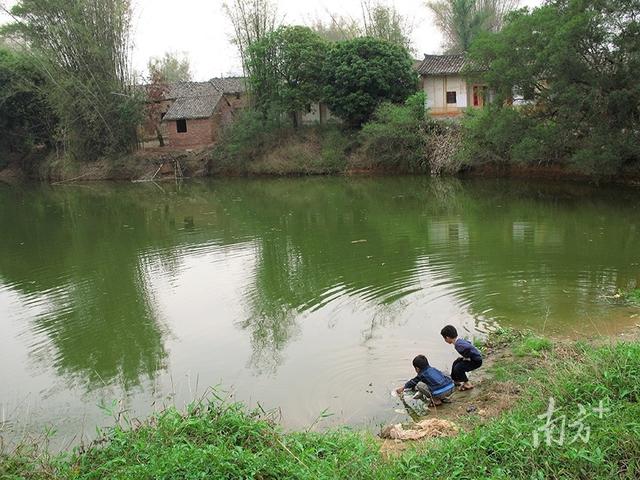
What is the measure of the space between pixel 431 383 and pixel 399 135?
79.7 ft

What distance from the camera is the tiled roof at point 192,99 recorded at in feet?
128

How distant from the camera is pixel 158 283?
12664 mm

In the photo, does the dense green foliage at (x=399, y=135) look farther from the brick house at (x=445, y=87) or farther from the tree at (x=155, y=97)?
the tree at (x=155, y=97)

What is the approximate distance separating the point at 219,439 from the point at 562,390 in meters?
3.06

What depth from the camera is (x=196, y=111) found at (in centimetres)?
3884

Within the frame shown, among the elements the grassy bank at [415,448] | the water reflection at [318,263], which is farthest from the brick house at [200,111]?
the grassy bank at [415,448]

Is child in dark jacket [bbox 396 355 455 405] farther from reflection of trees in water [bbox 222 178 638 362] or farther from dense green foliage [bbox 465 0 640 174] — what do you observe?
dense green foliage [bbox 465 0 640 174]

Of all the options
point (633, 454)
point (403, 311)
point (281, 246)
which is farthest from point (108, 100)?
point (633, 454)

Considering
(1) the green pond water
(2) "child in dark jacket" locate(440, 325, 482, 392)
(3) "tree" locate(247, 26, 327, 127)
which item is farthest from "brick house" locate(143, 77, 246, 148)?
(2) "child in dark jacket" locate(440, 325, 482, 392)

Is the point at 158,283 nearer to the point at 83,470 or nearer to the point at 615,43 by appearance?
the point at 83,470

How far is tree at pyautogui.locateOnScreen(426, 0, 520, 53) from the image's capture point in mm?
39875

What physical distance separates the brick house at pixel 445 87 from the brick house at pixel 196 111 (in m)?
12.9

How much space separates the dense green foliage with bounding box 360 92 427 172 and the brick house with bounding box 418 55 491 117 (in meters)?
6.17

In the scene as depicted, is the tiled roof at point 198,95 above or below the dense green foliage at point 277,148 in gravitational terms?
above
